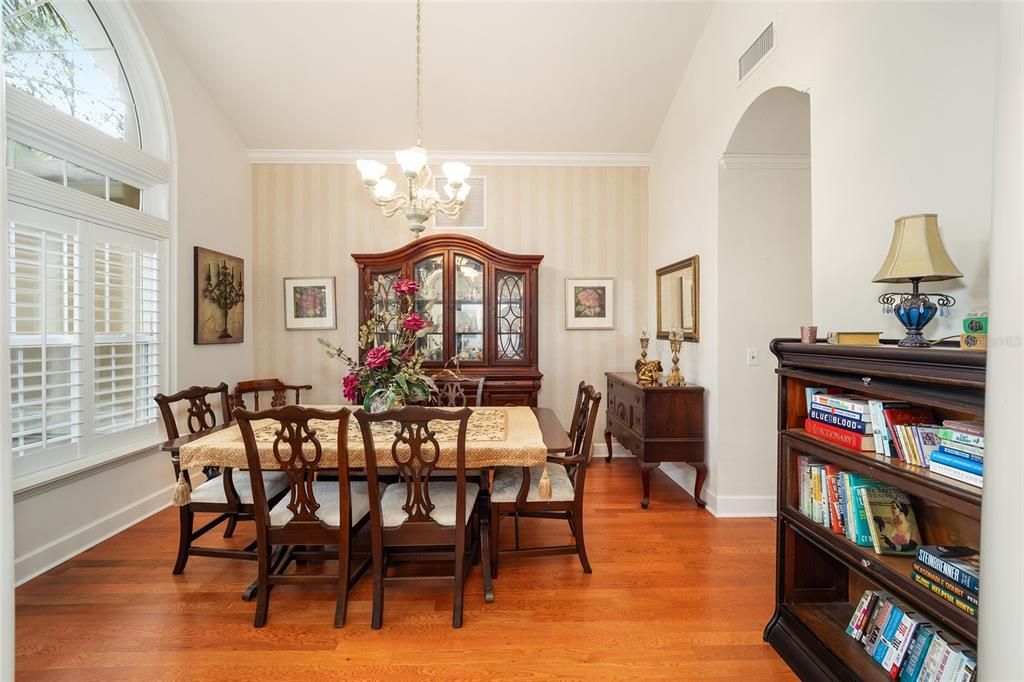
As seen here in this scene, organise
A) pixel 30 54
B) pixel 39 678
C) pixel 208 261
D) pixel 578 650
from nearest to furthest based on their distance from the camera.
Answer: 1. pixel 39 678
2. pixel 578 650
3. pixel 30 54
4. pixel 208 261

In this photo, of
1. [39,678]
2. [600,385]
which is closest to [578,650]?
[39,678]

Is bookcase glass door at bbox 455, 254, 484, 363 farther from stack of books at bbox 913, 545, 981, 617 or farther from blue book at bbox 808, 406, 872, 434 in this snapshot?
stack of books at bbox 913, 545, 981, 617

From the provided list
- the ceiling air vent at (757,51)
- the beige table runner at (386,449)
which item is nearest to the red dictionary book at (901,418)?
the beige table runner at (386,449)

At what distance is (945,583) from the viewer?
1.26 meters

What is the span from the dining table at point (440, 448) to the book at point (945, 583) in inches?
52.6

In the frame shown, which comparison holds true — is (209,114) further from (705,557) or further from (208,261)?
(705,557)

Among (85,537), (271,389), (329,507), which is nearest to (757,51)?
(329,507)

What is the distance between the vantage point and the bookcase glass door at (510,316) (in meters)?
4.43

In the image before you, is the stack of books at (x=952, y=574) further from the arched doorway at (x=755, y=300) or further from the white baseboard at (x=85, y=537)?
the white baseboard at (x=85, y=537)

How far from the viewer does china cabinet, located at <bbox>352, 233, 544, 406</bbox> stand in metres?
4.36

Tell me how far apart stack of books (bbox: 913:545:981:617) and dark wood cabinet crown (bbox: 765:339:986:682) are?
0.07ft

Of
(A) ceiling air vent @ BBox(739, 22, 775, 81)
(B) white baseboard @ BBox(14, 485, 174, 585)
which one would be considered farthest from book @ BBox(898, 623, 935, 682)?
(B) white baseboard @ BBox(14, 485, 174, 585)

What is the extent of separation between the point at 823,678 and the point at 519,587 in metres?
1.30

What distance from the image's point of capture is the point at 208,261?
13.1 ft
